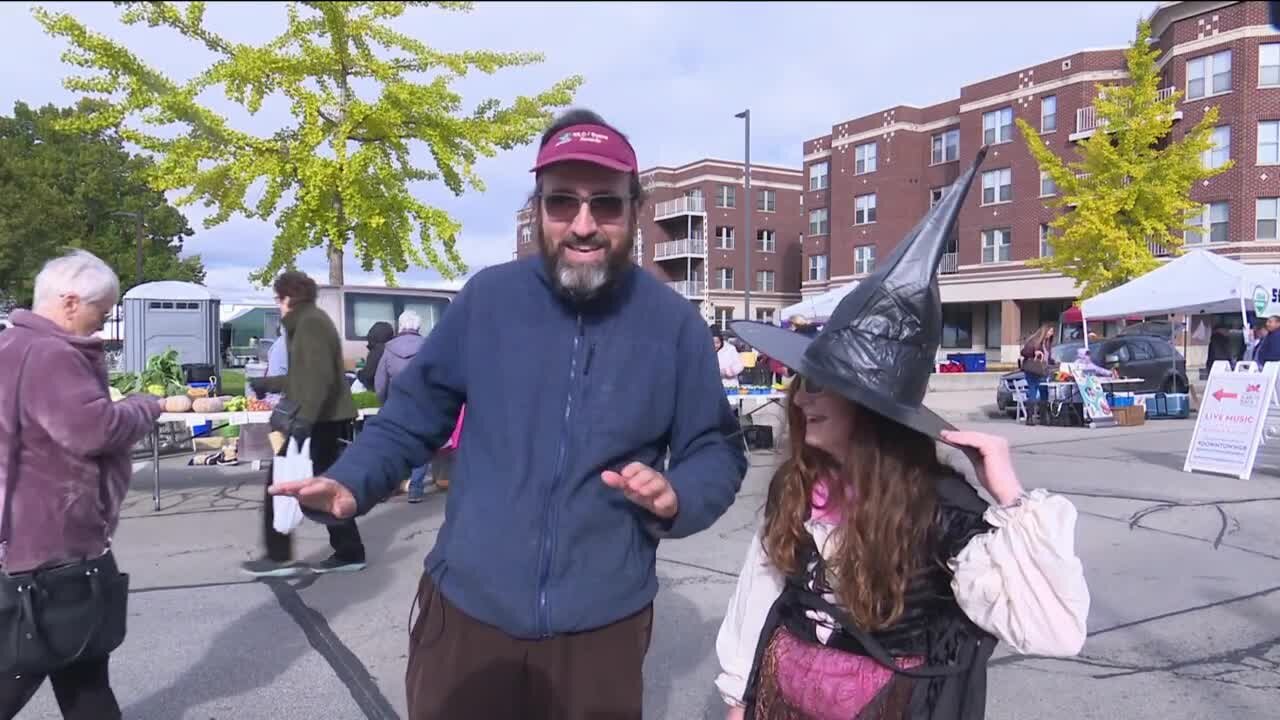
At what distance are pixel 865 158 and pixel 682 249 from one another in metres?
15.6

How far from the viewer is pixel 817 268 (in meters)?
49.8

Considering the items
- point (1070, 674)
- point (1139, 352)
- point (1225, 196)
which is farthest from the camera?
point (1225, 196)

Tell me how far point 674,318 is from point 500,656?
34.0 inches

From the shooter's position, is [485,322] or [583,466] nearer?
[583,466]

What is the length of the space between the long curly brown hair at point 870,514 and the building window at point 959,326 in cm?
4383

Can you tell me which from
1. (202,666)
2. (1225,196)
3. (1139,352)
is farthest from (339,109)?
(1225,196)

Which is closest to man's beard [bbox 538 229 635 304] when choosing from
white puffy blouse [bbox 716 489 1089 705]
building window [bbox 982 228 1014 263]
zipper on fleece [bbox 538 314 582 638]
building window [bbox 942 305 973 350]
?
zipper on fleece [bbox 538 314 582 638]

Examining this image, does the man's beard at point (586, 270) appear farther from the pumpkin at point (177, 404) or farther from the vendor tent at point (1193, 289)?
the vendor tent at point (1193, 289)

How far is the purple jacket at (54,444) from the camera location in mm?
2705

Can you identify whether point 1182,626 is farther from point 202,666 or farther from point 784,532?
point 202,666

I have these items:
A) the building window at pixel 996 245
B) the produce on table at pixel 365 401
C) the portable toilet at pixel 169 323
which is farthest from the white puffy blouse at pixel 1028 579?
the building window at pixel 996 245

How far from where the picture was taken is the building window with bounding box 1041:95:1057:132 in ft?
122

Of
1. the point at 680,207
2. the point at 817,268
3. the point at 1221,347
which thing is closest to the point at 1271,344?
the point at 1221,347

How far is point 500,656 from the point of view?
6.30 ft
